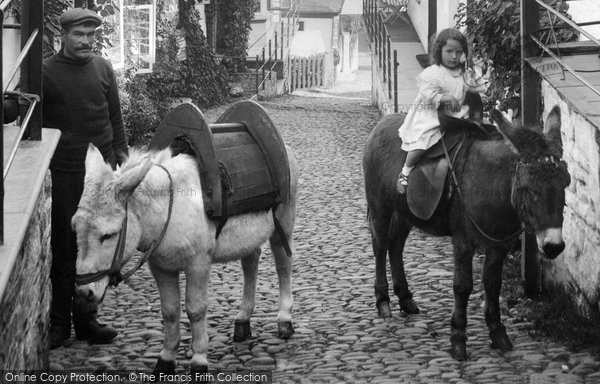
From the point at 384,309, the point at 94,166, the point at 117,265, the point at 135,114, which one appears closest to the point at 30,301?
the point at 117,265

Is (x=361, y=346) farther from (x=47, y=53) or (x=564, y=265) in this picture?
(x=47, y=53)

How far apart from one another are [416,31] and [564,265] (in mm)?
20213

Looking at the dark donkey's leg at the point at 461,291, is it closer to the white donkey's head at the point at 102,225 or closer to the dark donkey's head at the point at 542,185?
the dark donkey's head at the point at 542,185

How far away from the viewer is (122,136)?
7.90 m

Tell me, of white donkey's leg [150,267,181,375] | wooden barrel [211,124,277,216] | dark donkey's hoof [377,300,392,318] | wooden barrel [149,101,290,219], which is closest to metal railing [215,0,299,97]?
dark donkey's hoof [377,300,392,318]

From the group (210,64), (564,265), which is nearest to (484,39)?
(564,265)

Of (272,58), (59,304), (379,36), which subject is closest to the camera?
(59,304)

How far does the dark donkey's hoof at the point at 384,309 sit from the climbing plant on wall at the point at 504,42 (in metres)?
2.87

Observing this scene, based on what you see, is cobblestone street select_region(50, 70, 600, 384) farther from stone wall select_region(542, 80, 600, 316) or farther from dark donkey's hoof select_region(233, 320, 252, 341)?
stone wall select_region(542, 80, 600, 316)

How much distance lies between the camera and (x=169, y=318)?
22.1 ft

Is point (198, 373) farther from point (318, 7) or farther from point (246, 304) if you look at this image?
point (318, 7)

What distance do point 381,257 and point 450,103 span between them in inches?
56.2

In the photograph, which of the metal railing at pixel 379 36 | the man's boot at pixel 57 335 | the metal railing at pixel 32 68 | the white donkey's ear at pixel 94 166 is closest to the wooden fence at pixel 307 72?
the metal railing at pixel 379 36

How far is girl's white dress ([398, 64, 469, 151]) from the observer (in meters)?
7.72
